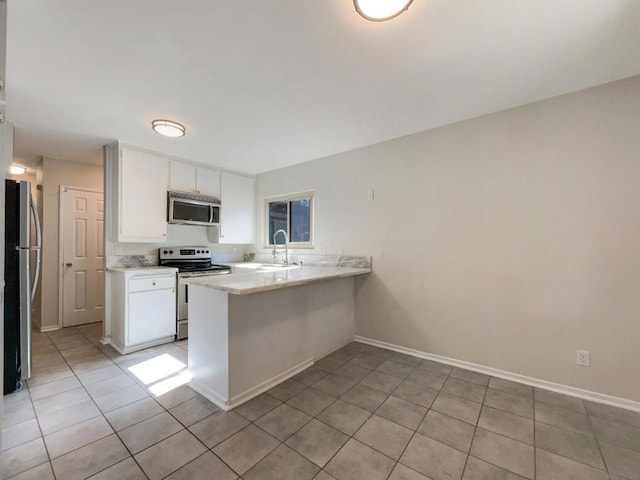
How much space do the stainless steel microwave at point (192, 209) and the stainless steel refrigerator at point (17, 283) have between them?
1386 millimetres

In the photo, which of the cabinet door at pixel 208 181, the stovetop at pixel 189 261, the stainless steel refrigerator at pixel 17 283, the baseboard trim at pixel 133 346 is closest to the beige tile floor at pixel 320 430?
the stainless steel refrigerator at pixel 17 283

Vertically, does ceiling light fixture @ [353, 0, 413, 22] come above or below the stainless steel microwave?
above

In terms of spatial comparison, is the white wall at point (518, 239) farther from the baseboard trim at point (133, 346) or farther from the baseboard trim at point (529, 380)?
the baseboard trim at point (133, 346)

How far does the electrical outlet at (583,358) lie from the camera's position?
2.16m

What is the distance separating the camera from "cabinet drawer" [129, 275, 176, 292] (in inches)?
122

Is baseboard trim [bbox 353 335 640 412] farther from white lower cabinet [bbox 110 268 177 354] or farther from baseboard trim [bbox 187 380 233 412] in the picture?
white lower cabinet [bbox 110 268 177 354]

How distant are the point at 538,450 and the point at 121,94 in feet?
12.5

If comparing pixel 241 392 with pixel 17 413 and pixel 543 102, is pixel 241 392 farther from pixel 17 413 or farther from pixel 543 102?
pixel 543 102

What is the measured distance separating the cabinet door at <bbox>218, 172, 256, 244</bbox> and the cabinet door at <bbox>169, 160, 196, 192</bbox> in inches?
19.6

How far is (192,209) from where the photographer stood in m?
3.92

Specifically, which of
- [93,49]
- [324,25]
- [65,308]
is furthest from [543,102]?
[65,308]

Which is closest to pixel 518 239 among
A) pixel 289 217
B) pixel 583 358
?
pixel 583 358

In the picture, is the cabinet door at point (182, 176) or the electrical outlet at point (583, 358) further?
the cabinet door at point (182, 176)

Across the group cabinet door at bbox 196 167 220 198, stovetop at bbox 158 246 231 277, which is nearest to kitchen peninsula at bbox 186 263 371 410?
stovetop at bbox 158 246 231 277
